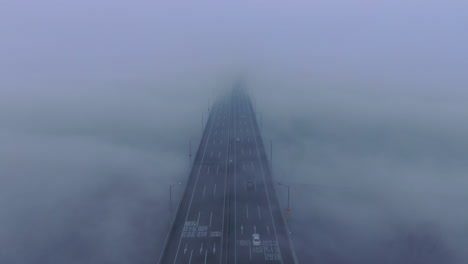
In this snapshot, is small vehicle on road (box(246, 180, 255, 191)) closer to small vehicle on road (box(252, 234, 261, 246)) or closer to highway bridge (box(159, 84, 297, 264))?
highway bridge (box(159, 84, 297, 264))

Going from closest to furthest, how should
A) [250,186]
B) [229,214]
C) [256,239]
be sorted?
[256,239] < [229,214] < [250,186]

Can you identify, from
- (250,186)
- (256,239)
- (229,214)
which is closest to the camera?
(256,239)

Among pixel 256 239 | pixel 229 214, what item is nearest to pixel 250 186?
pixel 229 214

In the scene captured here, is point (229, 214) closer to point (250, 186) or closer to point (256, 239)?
point (256, 239)

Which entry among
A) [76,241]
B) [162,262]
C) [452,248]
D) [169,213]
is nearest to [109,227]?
[76,241]

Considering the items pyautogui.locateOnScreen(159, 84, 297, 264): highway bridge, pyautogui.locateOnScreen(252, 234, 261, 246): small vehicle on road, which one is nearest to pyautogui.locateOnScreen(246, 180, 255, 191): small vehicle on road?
pyautogui.locateOnScreen(159, 84, 297, 264): highway bridge

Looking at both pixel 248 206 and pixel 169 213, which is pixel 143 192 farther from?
pixel 248 206

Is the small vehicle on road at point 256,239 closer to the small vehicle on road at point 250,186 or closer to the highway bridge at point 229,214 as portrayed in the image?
the highway bridge at point 229,214

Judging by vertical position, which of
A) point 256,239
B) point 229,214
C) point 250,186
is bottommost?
point 256,239
